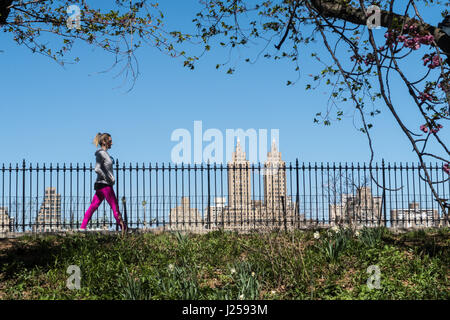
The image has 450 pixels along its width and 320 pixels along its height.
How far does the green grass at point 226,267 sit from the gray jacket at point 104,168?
1.19 metres

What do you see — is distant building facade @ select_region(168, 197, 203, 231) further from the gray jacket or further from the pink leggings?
the gray jacket

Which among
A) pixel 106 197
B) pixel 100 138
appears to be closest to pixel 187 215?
pixel 106 197

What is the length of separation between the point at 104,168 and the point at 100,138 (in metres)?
0.68

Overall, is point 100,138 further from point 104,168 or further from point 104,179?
point 104,179

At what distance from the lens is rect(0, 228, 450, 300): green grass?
6645 millimetres

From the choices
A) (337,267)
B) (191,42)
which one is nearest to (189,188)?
(191,42)

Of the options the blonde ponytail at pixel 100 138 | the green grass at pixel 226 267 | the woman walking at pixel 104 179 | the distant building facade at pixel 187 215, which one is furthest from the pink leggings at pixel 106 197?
the distant building facade at pixel 187 215

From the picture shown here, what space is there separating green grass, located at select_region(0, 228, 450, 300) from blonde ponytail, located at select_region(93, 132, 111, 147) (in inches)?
77.3

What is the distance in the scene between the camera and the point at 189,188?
15203 millimetres

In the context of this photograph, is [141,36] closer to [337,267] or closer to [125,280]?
[125,280]

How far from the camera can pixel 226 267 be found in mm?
7715

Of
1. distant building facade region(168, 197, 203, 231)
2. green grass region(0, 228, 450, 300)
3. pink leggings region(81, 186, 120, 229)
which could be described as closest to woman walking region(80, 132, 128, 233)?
pink leggings region(81, 186, 120, 229)

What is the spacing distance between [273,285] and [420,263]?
9.03 feet

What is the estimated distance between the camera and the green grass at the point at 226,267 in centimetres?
664
